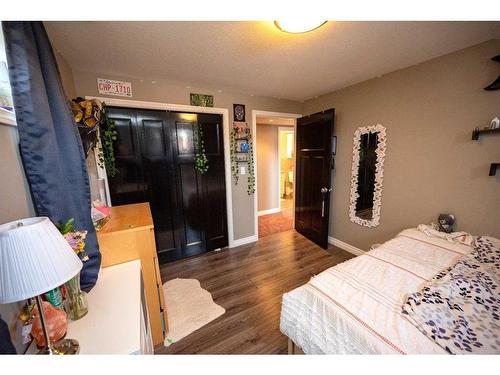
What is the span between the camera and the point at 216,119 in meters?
2.54

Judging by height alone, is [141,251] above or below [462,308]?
above

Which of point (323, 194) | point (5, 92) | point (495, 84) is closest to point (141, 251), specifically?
point (5, 92)

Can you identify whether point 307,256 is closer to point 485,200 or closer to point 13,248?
point 485,200

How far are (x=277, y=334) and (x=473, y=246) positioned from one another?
168cm

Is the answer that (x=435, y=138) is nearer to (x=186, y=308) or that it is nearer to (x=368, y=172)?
(x=368, y=172)

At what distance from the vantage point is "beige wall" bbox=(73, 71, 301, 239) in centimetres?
189

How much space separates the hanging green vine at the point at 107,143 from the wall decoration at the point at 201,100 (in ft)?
3.01

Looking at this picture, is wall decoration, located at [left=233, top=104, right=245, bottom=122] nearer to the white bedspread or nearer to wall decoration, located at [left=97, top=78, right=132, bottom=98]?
wall decoration, located at [left=97, top=78, right=132, bottom=98]

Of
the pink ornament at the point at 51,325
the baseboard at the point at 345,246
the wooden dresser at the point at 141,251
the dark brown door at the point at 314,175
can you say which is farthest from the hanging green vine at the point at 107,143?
the baseboard at the point at 345,246

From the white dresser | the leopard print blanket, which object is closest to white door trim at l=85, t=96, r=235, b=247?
the white dresser

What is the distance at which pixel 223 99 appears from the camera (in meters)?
2.53

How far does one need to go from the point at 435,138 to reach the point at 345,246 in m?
1.66
